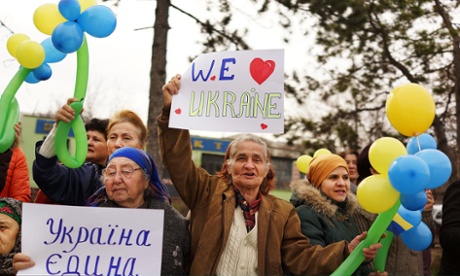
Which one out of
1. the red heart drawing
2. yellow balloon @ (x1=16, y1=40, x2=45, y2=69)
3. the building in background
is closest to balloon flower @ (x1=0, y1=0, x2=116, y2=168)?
yellow balloon @ (x1=16, y1=40, x2=45, y2=69)

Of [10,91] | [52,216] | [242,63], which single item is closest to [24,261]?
[52,216]

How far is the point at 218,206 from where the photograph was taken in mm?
2977

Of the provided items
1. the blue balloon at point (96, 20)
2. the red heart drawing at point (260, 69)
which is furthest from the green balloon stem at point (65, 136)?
the red heart drawing at point (260, 69)

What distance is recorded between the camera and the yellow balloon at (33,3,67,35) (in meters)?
3.05

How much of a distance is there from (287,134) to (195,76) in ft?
26.2

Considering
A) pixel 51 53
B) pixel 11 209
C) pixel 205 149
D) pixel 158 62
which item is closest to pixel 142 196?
pixel 11 209

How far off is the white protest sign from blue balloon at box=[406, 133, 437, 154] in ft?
4.38

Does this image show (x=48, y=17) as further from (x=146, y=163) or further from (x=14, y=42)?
(x=146, y=163)

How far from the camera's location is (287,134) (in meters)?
10.9

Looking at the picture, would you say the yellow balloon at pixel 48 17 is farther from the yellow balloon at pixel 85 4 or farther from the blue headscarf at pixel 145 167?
the blue headscarf at pixel 145 167

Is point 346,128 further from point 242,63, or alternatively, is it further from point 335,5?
point 242,63

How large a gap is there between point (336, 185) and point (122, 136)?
1.27 meters

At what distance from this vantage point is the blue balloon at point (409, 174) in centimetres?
261

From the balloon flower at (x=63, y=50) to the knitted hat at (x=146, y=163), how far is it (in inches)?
7.3
